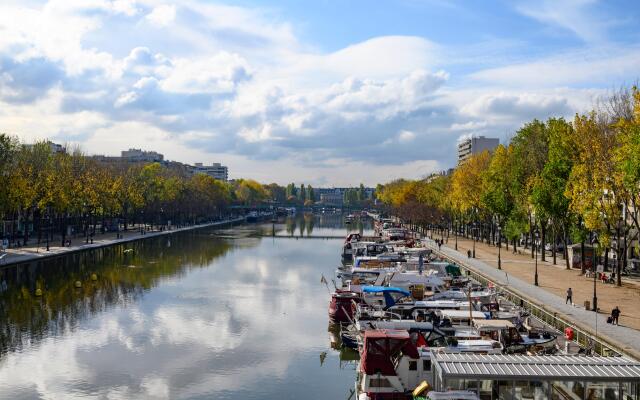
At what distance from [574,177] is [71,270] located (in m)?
63.7

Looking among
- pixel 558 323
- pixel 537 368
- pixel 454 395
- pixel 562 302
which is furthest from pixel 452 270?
pixel 454 395

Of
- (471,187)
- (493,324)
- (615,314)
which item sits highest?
(471,187)

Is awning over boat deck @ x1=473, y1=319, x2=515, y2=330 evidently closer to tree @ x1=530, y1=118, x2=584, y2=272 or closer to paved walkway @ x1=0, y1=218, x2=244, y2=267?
tree @ x1=530, y1=118, x2=584, y2=272

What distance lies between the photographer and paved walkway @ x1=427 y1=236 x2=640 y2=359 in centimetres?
4239

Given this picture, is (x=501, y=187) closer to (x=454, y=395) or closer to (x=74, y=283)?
(x=74, y=283)

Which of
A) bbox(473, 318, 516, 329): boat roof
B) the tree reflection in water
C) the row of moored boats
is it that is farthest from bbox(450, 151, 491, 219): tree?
bbox(473, 318, 516, 329): boat roof

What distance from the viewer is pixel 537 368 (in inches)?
1118

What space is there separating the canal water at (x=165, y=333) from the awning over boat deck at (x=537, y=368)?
36.9 feet

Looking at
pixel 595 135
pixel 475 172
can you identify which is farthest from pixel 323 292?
pixel 475 172

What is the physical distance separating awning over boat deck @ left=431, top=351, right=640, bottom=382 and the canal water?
443 inches

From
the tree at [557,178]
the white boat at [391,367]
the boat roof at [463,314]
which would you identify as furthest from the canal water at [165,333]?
the tree at [557,178]

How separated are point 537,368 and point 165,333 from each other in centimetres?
3230

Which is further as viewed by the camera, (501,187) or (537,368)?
(501,187)

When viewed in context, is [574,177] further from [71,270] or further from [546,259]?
[71,270]
